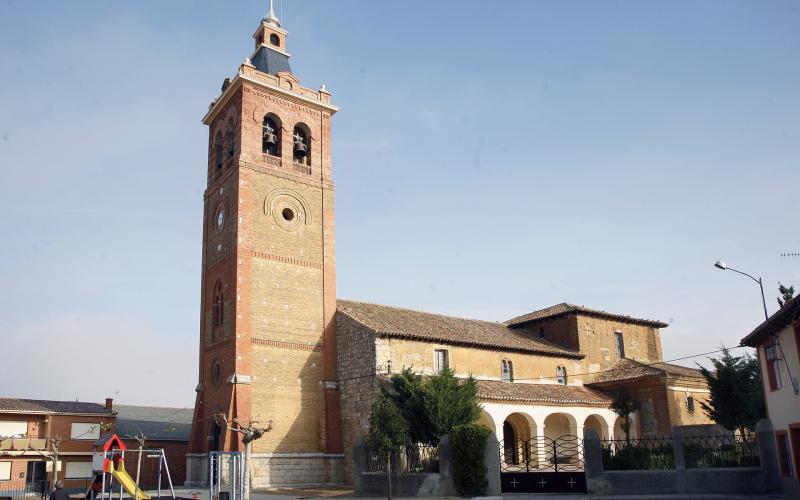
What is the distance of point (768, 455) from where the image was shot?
59.3 ft

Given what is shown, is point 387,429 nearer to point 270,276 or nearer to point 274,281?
point 274,281

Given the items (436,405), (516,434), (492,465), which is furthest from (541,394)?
(492,465)

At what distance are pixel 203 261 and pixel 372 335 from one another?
1031 cm

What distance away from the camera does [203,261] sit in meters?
33.9

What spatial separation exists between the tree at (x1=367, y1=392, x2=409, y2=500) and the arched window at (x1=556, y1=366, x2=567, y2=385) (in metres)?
13.8

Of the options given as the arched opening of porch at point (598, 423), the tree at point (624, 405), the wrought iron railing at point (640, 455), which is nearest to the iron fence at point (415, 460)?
the wrought iron railing at point (640, 455)

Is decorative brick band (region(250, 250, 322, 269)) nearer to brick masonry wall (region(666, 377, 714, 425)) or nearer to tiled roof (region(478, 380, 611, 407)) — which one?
tiled roof (region(478, 380, 611, 407))

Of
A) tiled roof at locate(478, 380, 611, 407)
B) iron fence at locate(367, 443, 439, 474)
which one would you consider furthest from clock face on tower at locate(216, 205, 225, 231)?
iron fence at locate(367, 443, 439, 474)

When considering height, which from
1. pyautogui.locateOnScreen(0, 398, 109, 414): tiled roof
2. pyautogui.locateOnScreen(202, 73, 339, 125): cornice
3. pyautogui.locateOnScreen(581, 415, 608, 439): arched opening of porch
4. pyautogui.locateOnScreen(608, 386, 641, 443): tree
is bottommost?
pyautogui.locateOnScreen(581, 415, 608, 439): arched opening of porch

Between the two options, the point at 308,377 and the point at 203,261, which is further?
the point at 203,261

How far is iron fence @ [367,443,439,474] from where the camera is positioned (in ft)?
71.6

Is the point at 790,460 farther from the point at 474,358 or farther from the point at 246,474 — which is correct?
the point at 474,358

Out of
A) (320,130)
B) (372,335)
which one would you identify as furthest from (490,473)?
(320,130)

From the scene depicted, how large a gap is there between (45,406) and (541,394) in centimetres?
2762
